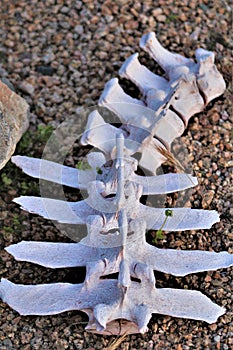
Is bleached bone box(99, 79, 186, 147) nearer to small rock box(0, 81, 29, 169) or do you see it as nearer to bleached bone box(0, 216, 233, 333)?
small rock box(0, 81, 29, 169)

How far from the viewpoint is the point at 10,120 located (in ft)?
10.7

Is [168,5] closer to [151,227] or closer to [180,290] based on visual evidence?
[151,227]

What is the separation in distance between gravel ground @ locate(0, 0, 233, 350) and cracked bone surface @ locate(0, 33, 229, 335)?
12 cm

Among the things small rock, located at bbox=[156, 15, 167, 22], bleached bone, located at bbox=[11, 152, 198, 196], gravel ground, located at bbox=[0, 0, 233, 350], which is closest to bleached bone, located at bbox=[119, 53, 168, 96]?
gravel ground, located at bbox=[0, 0, 233, 350]

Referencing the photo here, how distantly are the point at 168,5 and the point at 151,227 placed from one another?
5.51 feet

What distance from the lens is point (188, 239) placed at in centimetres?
308

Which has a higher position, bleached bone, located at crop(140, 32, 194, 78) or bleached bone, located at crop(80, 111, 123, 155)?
bleached bone, located at crop(140, 32, 194, 78)

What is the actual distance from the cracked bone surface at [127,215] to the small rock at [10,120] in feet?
0.44

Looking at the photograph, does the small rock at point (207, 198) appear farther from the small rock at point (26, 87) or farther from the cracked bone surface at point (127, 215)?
the small rock at point (26, 87)

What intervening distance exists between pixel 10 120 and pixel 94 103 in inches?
22.6

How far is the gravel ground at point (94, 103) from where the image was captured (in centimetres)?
279

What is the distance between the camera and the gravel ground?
279cm

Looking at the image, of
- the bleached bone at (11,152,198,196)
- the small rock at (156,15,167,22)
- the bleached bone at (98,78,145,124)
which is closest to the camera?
the bleached bone at (11,152,198,196)

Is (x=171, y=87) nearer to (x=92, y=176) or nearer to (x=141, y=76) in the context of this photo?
(x=141, y=76)
